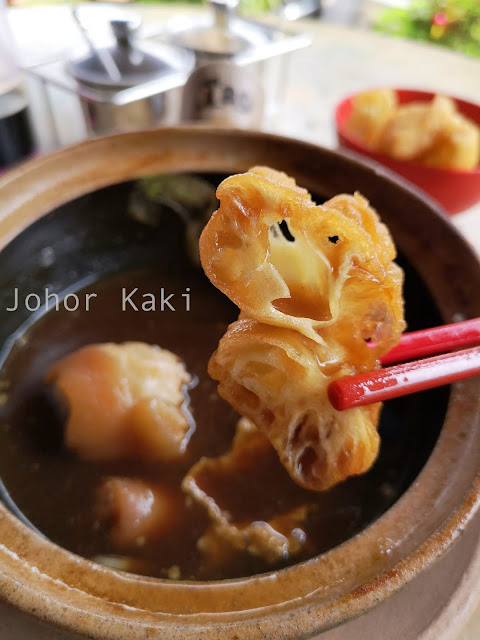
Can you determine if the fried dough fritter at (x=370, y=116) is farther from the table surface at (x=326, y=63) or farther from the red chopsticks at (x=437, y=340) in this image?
the red chopsticks at (x=437, y=340)

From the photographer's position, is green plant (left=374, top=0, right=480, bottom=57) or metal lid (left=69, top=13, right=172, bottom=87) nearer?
metal lid (left=69, top=13, right=172, bottom=87)

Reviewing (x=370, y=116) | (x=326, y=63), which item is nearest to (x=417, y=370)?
(x=370, y=116)

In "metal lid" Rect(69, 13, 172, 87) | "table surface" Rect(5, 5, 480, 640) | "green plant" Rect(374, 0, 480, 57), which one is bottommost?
"green plant" Rect(374, 0, 480, 57)

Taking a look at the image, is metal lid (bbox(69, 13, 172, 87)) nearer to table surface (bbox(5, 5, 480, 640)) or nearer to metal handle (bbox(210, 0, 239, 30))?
metal handle (bbox(210, 0, 239, 30))

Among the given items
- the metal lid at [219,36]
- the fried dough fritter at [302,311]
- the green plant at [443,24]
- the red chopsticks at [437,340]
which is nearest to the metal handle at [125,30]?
the metal lid at [219,36]

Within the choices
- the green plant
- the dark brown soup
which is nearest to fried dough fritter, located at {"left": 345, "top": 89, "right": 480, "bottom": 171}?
the dark brown soup

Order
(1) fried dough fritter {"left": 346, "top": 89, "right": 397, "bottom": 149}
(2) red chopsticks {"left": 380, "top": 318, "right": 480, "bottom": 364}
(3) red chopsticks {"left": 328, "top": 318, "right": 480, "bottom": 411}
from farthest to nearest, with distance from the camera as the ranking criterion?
1. (1) fried dough fritter {"left": 346, "top": 89, "right": 397, "bottom": 149}
2. (2) red chopsticks {"left": 380, "top": 318, "right": 480, "bottom": 364}
3. (3) red chopsticks {"left": 328, "top": 318, "right": 480, "bottom": 411}

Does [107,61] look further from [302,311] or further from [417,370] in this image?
[417,370]
